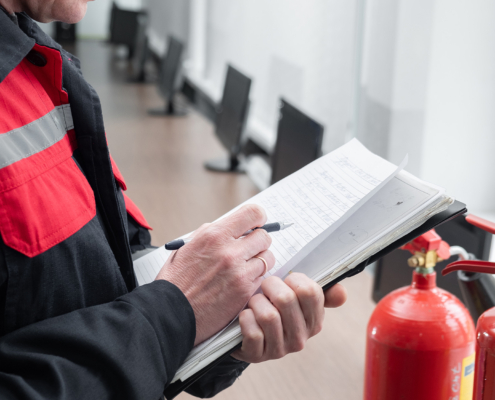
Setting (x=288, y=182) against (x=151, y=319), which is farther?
(x=288, y=182)

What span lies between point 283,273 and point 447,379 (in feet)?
0.90

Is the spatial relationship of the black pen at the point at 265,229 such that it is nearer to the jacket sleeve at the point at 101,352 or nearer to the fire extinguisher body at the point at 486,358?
the jacket sleeve at the point at 101,352

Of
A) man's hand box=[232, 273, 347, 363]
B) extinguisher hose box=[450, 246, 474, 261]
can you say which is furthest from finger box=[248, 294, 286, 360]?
extinguisher hose box=[450, 246, 474, 261]

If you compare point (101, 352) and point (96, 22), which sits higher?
point (101, 352)

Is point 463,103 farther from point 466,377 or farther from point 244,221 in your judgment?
point 244,221

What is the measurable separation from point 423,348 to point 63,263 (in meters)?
0.44

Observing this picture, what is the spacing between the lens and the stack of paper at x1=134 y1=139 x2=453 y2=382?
543mm

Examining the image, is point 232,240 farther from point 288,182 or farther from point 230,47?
point 230,47

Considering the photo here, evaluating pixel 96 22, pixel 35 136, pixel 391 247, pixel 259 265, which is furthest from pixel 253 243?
pixel 96 22

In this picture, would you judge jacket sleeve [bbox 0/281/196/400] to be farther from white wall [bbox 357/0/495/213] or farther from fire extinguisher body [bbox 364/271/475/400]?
white wall [bbox 357/0/495/213]

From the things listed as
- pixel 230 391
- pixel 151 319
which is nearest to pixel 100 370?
pixel 151 319

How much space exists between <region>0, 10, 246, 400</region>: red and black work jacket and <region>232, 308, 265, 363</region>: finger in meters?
0.05

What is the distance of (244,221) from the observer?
58 cm

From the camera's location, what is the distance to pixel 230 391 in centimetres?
103
